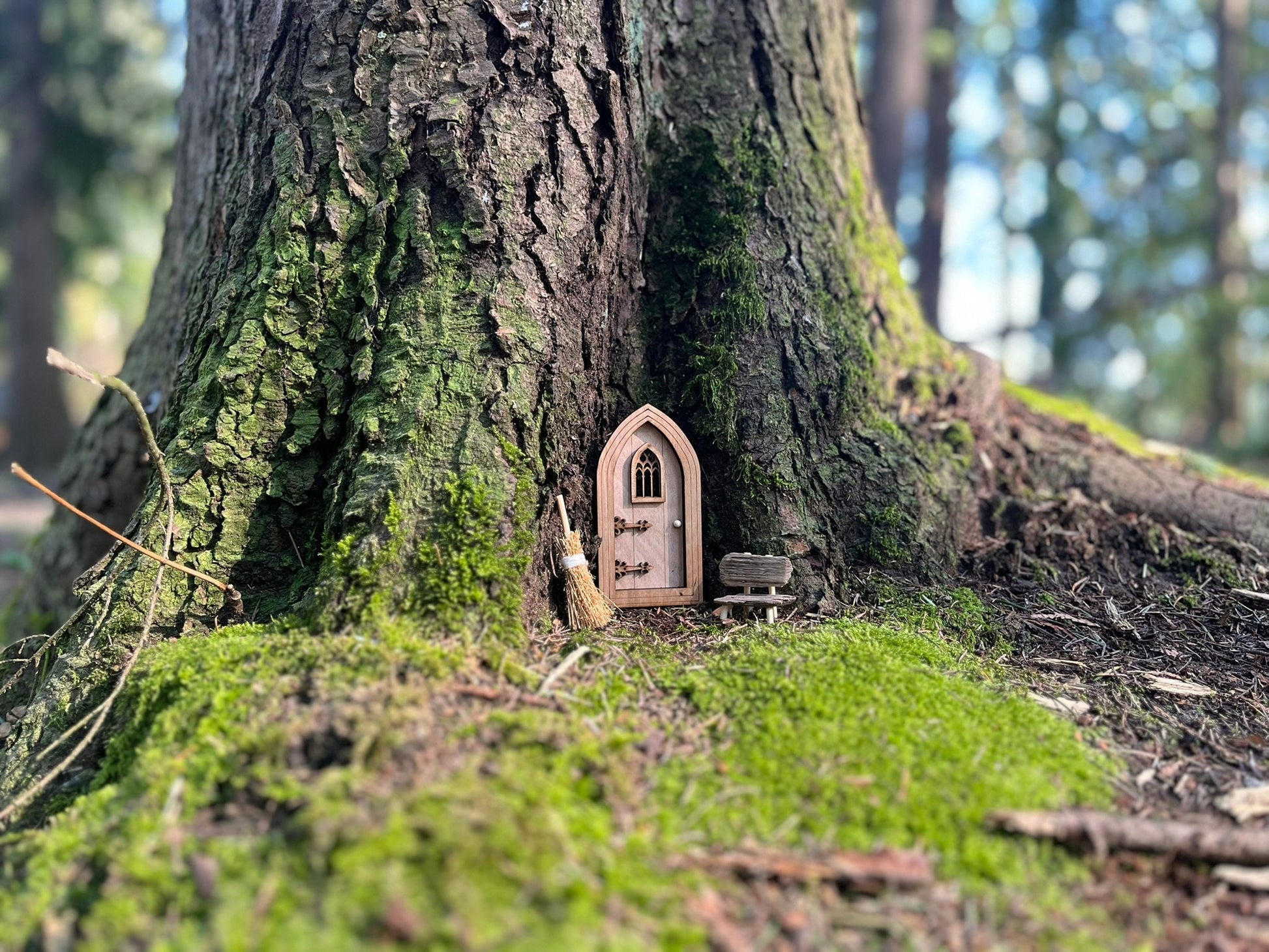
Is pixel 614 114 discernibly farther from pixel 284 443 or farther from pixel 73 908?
pixel 73 908

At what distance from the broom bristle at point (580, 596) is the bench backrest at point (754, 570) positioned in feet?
1.70

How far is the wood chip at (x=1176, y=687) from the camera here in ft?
9.55

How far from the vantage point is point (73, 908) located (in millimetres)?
1844

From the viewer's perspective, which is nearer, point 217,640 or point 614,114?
point 217,640

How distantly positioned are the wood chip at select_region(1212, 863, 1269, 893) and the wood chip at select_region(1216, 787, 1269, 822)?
0.84 feet

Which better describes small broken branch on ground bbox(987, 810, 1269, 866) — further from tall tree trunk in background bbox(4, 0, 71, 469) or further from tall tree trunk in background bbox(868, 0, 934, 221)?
tall tree trunk in background bbox(4, 0, 71, 469)

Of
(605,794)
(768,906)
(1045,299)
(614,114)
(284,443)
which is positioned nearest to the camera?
(768,906)

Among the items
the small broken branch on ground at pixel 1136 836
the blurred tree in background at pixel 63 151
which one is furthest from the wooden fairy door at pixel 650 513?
the blurred tree in background at pixel 63 151

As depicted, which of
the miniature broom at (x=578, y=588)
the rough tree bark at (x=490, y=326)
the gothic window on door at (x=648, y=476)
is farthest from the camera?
the gothic window on door at (x=648, y=476)

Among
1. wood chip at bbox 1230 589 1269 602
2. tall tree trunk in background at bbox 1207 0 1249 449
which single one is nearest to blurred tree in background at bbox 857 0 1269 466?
tall tree trunk in background at bbox 1207 0 1249 449

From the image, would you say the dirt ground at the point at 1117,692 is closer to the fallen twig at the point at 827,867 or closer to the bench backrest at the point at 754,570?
the fallen twig at the point at 827,867

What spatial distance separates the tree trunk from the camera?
287 centimetres

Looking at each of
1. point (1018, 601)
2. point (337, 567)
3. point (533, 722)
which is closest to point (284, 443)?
point (337, 567)

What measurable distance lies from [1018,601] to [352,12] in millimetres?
3734
